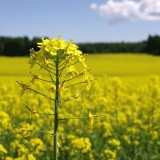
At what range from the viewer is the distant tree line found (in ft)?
152

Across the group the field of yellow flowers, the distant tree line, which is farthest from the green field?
the field of yellow flowers

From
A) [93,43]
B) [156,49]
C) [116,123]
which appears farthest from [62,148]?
[93,43]

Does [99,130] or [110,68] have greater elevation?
[110,68]

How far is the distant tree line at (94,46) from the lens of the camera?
152 feet

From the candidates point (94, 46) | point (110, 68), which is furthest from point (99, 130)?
point (94, 46)

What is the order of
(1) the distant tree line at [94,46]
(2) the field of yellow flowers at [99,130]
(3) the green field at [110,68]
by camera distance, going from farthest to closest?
(1) the distant tree line at [94,46], (3) the green field at [110,68], (2) the field of yellow flowers at [99,130]

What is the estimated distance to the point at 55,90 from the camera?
217 cm

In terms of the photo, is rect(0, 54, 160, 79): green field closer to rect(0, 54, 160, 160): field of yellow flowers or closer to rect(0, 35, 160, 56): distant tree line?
rect(0, 35, 160, 56): distant tree line

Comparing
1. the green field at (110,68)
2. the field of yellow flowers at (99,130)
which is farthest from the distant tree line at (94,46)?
the field of yellow flowers at (99,130)

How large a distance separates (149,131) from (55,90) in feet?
17.8

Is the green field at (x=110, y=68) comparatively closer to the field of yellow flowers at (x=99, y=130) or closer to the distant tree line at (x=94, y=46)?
the distant tree line at (x=94, y=46)

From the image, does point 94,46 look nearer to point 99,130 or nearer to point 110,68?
point 110,68

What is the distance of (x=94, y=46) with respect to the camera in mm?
55188

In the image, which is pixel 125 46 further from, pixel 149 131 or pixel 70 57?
pixel 70 57
